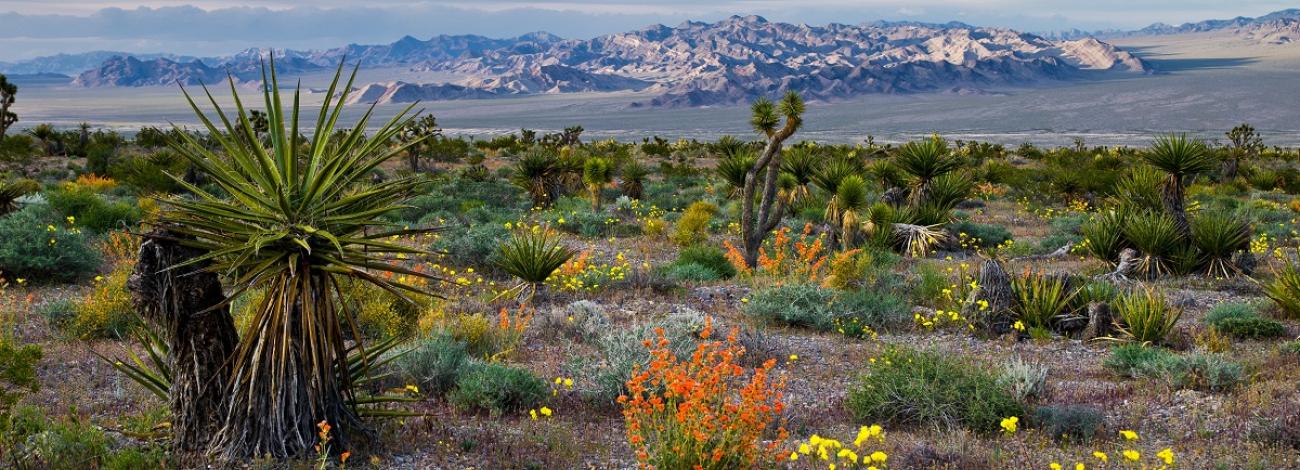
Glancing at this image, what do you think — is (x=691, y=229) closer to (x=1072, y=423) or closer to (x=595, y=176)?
(x=595, y=176)

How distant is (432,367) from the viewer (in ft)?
24.0

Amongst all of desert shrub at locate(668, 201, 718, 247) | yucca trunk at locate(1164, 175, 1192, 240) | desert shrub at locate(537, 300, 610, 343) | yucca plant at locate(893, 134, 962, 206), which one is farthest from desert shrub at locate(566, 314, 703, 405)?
yucca plant at locate(893, 134, 962, 206)

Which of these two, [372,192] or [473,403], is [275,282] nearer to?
[372,192]

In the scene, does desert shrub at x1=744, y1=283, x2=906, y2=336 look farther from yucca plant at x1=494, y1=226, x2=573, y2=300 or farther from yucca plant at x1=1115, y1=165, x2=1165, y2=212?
yucca plant at x1=1115, y1=165, x2=1165, y2=212

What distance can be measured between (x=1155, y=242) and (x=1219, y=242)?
1.03 metres

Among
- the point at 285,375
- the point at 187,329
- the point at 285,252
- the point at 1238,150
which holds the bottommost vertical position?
the point at 1238,150

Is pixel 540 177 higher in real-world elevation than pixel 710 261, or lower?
higher

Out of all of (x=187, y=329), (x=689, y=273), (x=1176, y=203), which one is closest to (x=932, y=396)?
(x=187, y=329)

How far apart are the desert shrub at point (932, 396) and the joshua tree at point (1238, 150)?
3162cm

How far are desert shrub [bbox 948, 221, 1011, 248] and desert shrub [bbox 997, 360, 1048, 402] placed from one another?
10064 millimetres

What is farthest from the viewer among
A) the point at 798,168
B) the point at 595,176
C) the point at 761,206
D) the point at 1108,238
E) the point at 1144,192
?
the point at 595,176

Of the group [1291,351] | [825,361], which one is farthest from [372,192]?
[1291,351]

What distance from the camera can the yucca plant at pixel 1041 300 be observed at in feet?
32.5

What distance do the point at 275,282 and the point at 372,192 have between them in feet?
2.60
